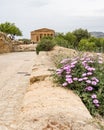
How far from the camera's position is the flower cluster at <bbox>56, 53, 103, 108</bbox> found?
4811 mm

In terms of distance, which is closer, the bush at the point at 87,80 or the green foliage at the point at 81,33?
the bush at the point at 87,80

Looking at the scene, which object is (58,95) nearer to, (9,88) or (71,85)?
(71,85)

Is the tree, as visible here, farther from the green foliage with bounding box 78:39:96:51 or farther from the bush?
the bush

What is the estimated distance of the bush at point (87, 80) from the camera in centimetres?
451

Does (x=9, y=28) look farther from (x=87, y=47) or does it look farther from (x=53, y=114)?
(x=53, y=114)

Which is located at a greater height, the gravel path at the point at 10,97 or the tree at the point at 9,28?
the tree at the point at 9,28

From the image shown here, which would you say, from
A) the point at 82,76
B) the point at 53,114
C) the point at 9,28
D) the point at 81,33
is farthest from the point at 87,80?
the point at 9,28

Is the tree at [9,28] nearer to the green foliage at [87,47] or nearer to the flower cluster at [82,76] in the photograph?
the green foliage at [87,47]

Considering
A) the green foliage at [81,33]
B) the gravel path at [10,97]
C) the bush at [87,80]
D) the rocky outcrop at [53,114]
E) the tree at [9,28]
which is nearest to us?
the rocky outcrop at [53,114]

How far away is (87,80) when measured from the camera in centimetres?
488

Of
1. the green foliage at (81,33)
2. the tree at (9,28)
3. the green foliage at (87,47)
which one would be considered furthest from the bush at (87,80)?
the tree at (9,28)

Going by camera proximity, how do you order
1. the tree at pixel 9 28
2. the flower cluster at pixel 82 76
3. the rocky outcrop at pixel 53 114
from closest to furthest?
the rocky outcrop at pixel 53 114 → the flower cluster at pixel 82 76 → the tree at pixel 9 28

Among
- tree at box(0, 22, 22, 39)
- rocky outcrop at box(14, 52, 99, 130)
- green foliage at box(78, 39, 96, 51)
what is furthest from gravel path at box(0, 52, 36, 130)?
tree at box(0, 22, 22, 39)

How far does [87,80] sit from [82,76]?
0.17m
